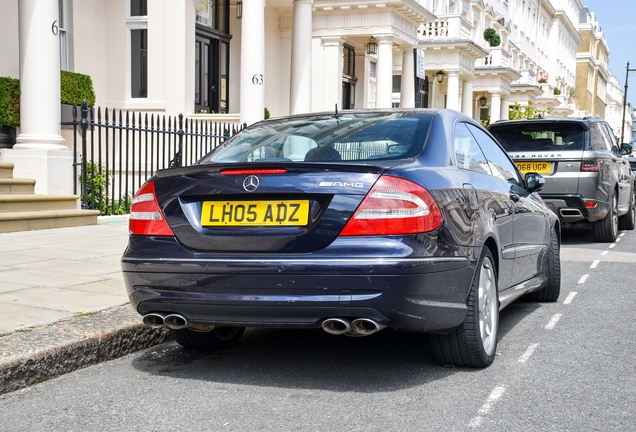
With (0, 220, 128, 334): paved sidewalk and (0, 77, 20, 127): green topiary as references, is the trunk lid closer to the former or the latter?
(0, 220, 128, 334): paved sidewalk

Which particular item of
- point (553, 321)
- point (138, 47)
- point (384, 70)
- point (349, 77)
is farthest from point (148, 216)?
point (349, 77)

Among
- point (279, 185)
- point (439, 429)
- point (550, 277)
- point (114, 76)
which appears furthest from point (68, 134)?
point (439, 429)

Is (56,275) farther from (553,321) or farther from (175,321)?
(553,321)

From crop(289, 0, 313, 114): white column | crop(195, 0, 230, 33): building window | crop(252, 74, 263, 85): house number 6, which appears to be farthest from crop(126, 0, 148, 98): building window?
crop(289, 0, 313, 114): white column

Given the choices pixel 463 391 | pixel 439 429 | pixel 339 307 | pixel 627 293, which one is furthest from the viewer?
→ pixel 627 293

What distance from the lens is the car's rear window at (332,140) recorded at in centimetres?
415

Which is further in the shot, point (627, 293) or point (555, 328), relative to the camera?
point (627, 293)

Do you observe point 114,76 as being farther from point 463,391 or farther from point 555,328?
point 463,391

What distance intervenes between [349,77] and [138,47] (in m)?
10.2

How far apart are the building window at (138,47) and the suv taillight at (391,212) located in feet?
43.3

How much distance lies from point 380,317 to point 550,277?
10.8 feet

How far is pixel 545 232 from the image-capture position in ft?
19.8

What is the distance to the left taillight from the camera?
3.95m

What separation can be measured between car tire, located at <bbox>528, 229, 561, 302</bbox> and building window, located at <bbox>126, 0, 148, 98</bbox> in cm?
1151
